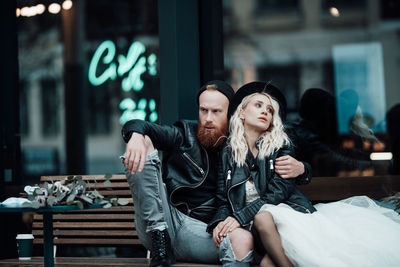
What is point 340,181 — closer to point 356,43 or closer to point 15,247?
point 15,247

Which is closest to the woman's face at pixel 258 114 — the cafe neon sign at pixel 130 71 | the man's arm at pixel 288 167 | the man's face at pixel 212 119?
the man's face at pixel 212 119

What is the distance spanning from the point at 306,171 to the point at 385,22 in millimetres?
6531

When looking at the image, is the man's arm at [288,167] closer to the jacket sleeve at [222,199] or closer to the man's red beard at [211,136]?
the jacket sleeve at [222,199]

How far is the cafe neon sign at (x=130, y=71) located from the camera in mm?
6902

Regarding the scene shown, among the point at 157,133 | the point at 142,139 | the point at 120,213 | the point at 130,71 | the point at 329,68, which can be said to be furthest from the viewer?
the point at 329,68

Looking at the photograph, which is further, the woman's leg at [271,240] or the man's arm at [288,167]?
the man's arm at [288,167]

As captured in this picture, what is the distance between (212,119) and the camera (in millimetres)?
3926

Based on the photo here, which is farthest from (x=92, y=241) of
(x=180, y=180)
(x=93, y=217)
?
(x=180, y=180)

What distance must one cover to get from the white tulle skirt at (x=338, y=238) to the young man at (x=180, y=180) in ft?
0.92

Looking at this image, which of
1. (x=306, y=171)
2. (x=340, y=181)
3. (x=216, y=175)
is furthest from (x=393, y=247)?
(x=340, y=181)

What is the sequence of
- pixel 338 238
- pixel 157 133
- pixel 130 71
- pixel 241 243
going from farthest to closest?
1. pixel 130 71
2. pixel 157 133
3. pixel 241 243
4. pixel 338 238

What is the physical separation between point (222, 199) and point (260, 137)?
45cm

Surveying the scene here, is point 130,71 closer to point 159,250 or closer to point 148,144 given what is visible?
point 148,144

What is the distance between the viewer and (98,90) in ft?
39.6
